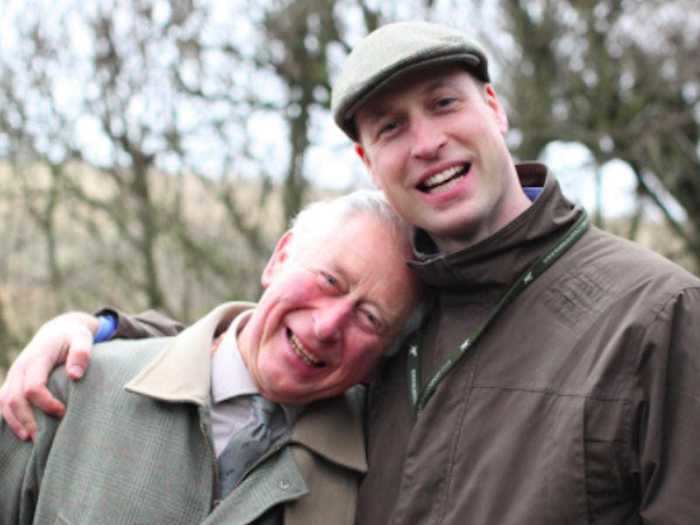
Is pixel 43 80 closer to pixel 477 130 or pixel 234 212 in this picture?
pixel 234 212

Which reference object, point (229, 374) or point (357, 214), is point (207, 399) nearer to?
point (229, 374)

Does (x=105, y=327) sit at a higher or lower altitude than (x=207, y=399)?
higher

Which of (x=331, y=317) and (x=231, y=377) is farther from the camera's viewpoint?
(x=231, y=377)

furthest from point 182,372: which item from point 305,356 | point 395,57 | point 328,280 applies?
point 395,57

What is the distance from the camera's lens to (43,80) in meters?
7.43

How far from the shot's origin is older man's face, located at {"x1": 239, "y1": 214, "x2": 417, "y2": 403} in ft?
8.61

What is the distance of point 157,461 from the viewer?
257 centimetres

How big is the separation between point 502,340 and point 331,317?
494 mm

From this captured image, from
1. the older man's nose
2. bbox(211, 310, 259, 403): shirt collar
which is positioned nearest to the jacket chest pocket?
the older man's nose

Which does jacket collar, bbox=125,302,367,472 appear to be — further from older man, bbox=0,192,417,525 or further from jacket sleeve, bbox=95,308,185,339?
jacket sleeve, bbox=95,308,185,339

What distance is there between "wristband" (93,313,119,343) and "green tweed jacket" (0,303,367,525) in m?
0.27

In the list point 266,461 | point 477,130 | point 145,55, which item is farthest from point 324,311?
point 145,55

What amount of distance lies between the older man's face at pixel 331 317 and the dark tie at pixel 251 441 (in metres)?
0.06

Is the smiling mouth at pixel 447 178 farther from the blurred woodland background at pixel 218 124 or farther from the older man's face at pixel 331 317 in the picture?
the blurred woodland background at pixel 218 124
